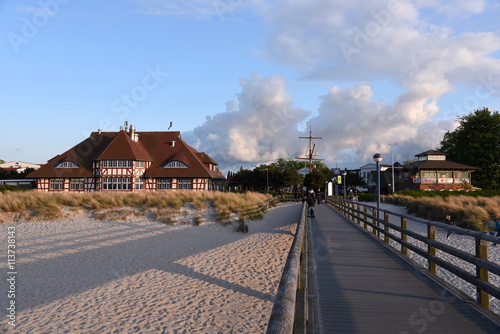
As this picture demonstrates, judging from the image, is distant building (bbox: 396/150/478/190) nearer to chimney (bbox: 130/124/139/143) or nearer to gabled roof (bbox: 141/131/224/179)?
gabled roof (bbox: 141/131/224/179)

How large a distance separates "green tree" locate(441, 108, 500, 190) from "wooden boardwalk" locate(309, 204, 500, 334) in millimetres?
58637

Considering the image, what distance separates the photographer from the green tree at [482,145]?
56312 millimetres

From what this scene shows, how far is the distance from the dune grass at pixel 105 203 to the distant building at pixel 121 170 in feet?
61.0

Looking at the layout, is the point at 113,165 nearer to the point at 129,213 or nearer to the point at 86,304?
the point at 129,213

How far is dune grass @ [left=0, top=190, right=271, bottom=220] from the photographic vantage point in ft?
81.0

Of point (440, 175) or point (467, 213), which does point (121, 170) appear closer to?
point (467, 213)

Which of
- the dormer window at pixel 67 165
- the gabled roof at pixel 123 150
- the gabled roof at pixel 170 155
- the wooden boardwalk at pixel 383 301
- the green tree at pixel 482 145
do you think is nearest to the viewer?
the wooden boardwalk at pixel 383 301

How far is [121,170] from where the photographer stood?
154 feet

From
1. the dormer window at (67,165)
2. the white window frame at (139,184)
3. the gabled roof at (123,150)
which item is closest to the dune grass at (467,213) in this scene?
the white window frame at (139,184)

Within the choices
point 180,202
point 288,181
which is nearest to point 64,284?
point 180,202

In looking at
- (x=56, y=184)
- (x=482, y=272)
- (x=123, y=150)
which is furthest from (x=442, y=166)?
(x=482, y=272)

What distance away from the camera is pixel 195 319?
7.32m

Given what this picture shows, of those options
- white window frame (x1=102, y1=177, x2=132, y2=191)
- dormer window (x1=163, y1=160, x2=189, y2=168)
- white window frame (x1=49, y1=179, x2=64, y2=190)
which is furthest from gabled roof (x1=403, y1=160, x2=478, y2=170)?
white window frame (x1=49, y1=179, x2=64, y2=190)

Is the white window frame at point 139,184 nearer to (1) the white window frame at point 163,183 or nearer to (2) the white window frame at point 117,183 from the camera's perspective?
(2) the white window frame at point 117,183
